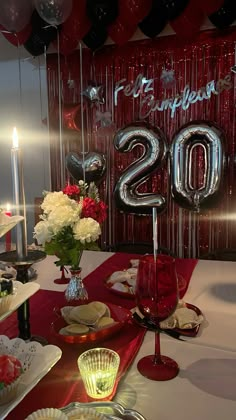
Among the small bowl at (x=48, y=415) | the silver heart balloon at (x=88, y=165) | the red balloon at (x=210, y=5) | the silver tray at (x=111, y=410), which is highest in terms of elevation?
the red balloon at (x=210, y=5)

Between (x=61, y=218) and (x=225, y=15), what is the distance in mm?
2282

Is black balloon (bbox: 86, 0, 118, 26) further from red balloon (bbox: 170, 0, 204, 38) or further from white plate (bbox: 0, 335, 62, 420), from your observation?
white plate (bbox: 0, 335, 62, 420)

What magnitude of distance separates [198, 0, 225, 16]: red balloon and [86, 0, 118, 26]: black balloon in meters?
0.63

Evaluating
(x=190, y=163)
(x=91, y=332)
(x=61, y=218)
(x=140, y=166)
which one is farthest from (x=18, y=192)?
(x=190, y=163)

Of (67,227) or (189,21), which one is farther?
(189,21)

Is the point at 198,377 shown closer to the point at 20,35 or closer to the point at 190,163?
the point at 190,163

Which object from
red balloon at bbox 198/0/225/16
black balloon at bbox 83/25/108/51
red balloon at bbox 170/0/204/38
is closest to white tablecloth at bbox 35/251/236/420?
red balloon at bbox 198/0/225/16

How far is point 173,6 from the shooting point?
8.98ft

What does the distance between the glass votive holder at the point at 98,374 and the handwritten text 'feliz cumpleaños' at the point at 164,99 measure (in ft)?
9.08

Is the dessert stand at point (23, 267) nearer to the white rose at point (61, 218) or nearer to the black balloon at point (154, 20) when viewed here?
the white rose at point (61, 218)

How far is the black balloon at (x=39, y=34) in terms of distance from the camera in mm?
3109

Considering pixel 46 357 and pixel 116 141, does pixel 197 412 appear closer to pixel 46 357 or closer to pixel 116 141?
pixel 46 357

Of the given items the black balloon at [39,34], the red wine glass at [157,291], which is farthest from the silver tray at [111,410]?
the black balloon at [39,34]

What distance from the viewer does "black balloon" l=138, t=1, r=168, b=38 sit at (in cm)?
281
